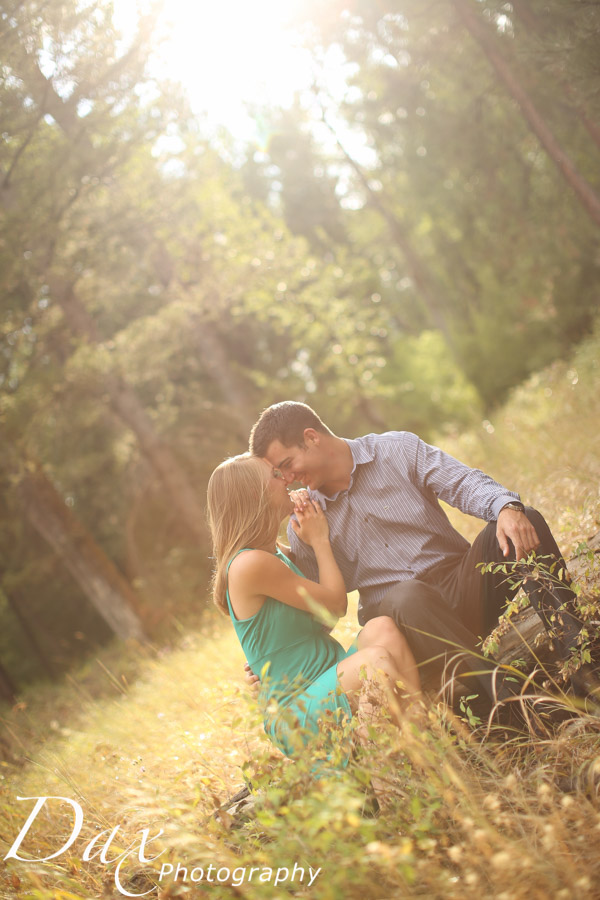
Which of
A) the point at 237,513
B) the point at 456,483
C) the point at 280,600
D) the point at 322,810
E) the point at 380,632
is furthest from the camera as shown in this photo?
the point at 456,483

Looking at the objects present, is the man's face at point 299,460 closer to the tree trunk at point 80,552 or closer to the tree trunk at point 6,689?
the tree trunk at point 80,552

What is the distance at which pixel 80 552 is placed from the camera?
412 inches

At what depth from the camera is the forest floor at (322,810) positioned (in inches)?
73.4

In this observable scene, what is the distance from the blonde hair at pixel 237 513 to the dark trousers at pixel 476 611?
70 centimetres

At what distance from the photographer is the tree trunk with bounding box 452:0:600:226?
8.03m

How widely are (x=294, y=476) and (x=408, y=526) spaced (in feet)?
2.27

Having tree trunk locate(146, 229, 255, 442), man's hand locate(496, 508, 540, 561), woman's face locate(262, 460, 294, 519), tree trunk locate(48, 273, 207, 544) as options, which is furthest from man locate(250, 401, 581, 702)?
tree trunk locate(146, 229, 255, 442)

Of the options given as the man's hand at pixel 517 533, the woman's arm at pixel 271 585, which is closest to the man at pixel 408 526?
the man's hand at pixel 517 533

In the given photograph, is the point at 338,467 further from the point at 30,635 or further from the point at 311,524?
the point at 30,635

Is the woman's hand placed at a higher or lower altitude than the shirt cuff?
higher

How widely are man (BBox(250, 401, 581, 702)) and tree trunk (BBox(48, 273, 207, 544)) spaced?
7.11m

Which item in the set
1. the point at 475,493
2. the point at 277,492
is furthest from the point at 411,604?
the point at 277,492

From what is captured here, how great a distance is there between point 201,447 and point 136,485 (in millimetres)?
1556

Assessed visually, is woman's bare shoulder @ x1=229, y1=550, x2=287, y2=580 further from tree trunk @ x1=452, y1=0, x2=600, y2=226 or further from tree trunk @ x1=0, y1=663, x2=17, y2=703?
tree trunk @ x1=0, y1=663, x2=17, y2=703
